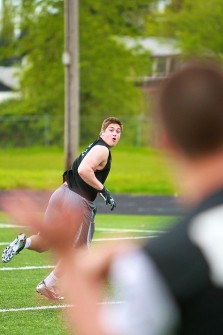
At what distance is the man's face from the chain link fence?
35.9m

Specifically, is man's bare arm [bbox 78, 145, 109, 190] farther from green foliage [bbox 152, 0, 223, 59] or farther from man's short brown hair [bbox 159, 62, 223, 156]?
green foliage [bbox 152, 0, 223, 59]

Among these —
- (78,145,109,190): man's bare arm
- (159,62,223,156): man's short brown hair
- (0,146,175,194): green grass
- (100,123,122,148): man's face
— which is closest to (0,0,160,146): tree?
(0,146,175,194): green grass

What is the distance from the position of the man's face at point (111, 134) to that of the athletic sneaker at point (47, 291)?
1.54 metres

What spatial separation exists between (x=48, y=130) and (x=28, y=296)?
1508 inches

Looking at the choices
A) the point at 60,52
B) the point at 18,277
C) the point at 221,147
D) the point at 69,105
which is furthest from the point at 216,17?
the point at 221,147

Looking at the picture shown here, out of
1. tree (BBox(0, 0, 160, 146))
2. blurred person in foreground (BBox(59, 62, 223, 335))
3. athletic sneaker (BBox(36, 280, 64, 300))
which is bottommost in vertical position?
tree (BBox(0, 0, 160, 146))

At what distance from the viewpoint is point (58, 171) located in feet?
119

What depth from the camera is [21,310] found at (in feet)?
32.5

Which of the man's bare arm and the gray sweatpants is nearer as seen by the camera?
the gray sweatpants

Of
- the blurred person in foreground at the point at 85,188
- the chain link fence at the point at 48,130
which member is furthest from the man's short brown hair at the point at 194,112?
the chain link fence at the point at 48,130

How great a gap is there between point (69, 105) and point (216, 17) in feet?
81.6

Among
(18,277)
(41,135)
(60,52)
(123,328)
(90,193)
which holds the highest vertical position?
(123,328)

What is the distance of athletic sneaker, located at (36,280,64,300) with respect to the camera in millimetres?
10680

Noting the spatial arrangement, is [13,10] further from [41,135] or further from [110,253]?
[110,253]
